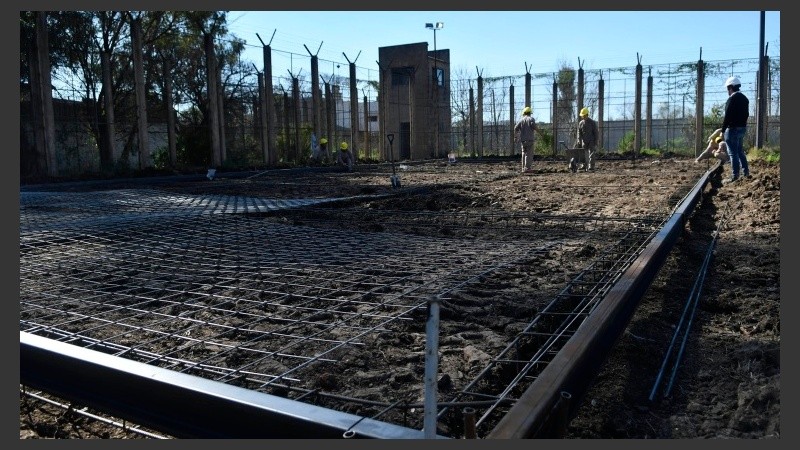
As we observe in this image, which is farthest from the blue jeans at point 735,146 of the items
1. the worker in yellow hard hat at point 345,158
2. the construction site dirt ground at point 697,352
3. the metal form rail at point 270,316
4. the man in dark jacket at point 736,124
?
the worker in yellow hard hat at point 345,158

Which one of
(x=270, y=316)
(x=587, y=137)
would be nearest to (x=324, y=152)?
(x=587, y=137)

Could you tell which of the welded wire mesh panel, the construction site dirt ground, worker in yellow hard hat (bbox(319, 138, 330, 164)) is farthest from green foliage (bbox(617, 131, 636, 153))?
the welded wire mesh panel

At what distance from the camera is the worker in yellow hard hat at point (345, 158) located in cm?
1810

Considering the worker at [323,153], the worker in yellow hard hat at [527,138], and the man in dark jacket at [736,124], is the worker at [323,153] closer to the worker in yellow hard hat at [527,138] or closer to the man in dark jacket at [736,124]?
the worker in yellow hard hat at [527,138]

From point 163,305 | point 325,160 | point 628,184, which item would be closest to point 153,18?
point 325,160

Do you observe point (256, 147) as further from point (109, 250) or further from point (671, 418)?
point (671, 418)

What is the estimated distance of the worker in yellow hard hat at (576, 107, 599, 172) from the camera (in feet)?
50.3

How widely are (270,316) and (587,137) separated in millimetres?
13516

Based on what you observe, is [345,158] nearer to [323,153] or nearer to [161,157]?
[323,153]

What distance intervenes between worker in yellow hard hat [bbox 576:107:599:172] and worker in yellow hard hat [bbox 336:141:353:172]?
6.20m

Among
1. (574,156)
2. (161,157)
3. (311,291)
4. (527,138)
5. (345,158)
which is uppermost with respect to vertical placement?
(527,138)

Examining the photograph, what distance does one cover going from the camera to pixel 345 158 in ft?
62.1

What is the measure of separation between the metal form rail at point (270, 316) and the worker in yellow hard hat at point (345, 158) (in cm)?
1137

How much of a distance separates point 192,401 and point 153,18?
20.1 m
